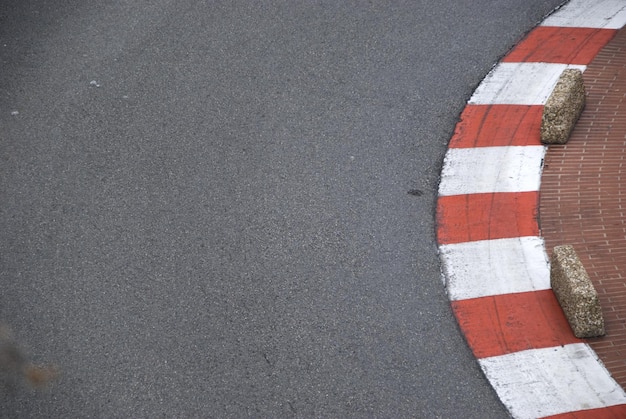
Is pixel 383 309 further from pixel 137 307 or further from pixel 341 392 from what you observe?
pixel 137 307

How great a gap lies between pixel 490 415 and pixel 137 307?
252cm

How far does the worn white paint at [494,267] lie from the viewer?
19.5 feet

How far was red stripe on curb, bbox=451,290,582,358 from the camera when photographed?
217 inches

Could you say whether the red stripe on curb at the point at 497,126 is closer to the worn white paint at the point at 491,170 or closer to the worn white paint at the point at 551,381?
the worn white paint at the point at 491,170

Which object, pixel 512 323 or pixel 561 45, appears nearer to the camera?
pixel 512 323

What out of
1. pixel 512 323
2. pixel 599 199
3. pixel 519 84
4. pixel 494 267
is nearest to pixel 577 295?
pixel 512 323

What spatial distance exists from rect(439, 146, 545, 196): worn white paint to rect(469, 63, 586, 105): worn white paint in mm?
724

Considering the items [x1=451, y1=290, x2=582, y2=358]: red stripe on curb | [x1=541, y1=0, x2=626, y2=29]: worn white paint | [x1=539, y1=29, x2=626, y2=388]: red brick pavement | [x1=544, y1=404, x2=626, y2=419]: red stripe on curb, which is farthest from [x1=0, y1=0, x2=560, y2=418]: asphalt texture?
[x1=539, y1=29, x2=626, y2=388]: red brick pavement

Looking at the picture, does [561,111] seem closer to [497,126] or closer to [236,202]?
[497,126]

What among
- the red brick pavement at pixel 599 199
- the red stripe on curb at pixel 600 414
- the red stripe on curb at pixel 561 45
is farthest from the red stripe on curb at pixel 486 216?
the red stripe on curb at pixel 561 45

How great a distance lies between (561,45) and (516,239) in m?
2.88

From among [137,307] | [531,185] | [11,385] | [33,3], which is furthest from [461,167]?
[33,3]

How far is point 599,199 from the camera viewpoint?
21.4 feet

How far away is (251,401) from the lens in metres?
5.17
